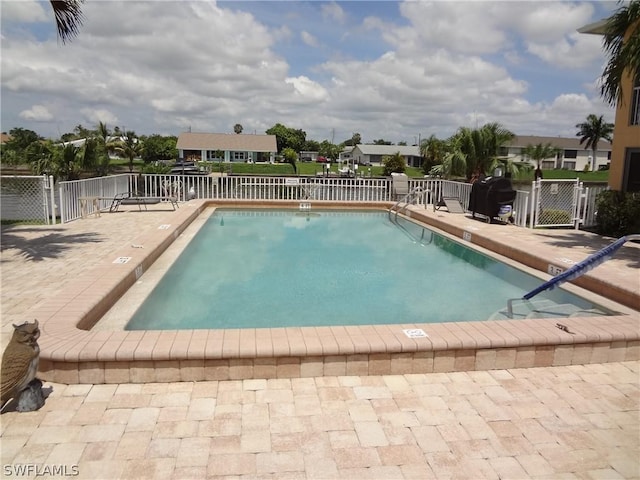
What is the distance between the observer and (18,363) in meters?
3.08

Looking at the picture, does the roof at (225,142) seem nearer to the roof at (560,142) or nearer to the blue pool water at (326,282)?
the roof at (560,142)

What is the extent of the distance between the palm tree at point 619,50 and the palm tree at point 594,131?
221ft

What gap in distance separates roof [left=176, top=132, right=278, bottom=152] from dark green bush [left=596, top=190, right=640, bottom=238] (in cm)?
6121

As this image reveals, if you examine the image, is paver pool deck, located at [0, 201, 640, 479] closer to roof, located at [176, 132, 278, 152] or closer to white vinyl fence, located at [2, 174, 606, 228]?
white vinyl fence, located at [2, 174, 606, 228]

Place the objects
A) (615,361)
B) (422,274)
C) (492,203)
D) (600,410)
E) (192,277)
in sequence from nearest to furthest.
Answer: (600,410)
(615,361)
(192,277)
(422,274)
(492,203)

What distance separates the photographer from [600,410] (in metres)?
3.40

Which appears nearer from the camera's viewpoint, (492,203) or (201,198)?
(492,203)

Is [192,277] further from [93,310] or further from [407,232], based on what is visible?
[407,232]

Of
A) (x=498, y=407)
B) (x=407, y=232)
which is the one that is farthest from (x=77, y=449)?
(x=407, y=232)

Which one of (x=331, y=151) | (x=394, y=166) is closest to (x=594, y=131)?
(x=331, y=151)

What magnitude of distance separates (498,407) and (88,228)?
31.3 feet

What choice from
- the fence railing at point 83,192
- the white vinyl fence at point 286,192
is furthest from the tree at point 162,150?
the fence railing at point 83,192

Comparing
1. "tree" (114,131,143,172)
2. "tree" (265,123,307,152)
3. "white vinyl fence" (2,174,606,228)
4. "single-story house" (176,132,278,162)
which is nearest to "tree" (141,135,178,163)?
"single-story house" (176,132,278,162)

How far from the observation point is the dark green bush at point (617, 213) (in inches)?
408
